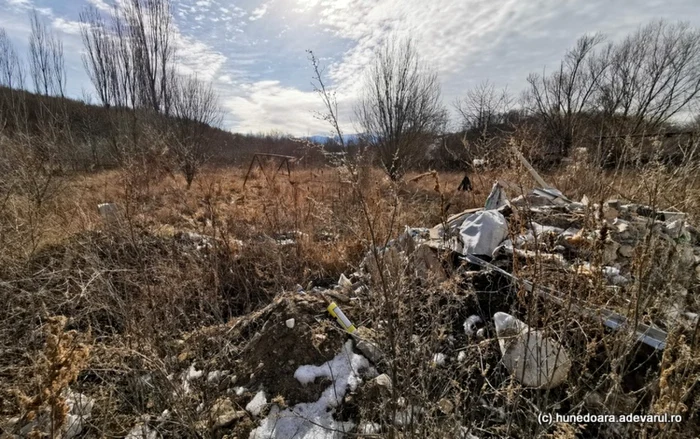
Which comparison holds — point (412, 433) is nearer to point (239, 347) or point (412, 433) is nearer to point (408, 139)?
point (239, 347)

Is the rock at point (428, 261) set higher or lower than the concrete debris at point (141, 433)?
higher

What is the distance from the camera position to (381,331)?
1761 mm

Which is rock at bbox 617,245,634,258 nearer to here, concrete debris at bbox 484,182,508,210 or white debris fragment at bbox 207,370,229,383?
concrete debris at bbox 484,182,508,210

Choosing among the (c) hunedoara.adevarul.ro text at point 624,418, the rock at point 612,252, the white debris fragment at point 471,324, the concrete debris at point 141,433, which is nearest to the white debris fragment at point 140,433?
the concrete debris at point 141,433

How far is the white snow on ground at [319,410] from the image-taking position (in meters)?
1.64

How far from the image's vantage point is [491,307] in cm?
235

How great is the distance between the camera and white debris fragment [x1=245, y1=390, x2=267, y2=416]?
1.77 metres

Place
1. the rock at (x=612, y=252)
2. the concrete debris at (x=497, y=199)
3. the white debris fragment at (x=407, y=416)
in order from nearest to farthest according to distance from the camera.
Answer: the white debris fragment at (x=407, y=416) → the rock at (x=612, y=252) → the concrete debris at (x=497, y=199)

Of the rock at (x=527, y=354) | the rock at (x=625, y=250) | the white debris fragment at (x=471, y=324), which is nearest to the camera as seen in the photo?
the rock at (x=527, y=354)

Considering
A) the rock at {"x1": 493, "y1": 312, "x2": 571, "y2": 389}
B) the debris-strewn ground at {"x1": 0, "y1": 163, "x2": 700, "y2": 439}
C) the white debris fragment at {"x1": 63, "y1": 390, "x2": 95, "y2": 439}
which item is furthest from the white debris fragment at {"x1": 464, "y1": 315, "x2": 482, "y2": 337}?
the white debris fragment at {"x1": 63, "y1": 390, "x2": 95, "y2": 439}

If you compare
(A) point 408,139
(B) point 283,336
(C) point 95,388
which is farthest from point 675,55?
(C) point 95,388

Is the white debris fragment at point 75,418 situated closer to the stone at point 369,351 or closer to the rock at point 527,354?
the stone at point 369,351

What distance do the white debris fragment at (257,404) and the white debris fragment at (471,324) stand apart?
1488 mm

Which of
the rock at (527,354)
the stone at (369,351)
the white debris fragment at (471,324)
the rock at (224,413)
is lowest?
the rock at (224,413)
